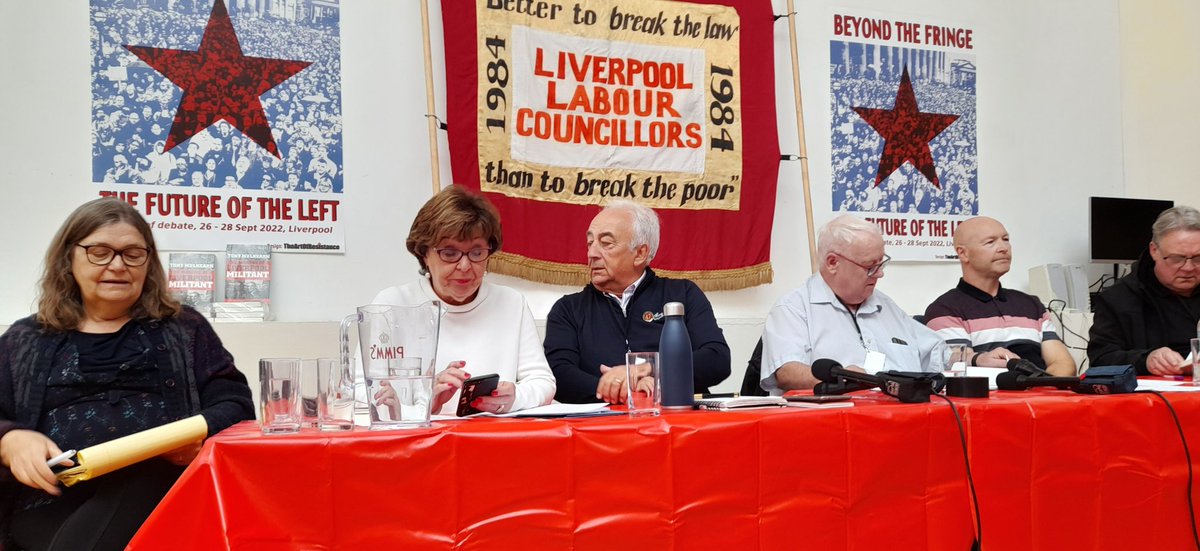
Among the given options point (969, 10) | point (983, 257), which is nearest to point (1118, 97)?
point (969, 10)

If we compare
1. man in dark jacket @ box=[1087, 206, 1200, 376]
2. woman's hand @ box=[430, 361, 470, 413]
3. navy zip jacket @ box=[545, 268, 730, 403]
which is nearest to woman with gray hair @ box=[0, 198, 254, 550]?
woman's hand @ box=[430, 361, 470, 413]

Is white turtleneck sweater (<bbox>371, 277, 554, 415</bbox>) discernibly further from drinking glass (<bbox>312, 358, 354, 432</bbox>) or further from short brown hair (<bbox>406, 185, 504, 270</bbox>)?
drinking glass (<bbox>312, 358, 354, 432</bbox>)

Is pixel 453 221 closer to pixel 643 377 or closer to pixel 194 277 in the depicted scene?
pixel 643 377

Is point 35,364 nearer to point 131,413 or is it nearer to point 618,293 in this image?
point 131,413

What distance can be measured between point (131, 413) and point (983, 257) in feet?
8.76

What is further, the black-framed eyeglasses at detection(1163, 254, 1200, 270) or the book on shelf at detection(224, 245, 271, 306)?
the book on shelf at detection(224, 245, 271, 306)

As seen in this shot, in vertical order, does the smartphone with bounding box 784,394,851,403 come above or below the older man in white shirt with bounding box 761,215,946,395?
below

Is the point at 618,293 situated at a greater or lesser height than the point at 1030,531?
greater

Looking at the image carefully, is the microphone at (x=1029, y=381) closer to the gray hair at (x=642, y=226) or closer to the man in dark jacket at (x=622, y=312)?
the man in dark jacket at (x=622, y=312)

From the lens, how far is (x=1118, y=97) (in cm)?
479

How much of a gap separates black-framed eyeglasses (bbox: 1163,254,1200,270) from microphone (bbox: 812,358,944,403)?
5.10 feet

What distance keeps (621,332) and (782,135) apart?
6.42 ft

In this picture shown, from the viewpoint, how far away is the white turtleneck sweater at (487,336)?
216 centimetres

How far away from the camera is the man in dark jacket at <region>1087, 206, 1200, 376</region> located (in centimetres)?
278
